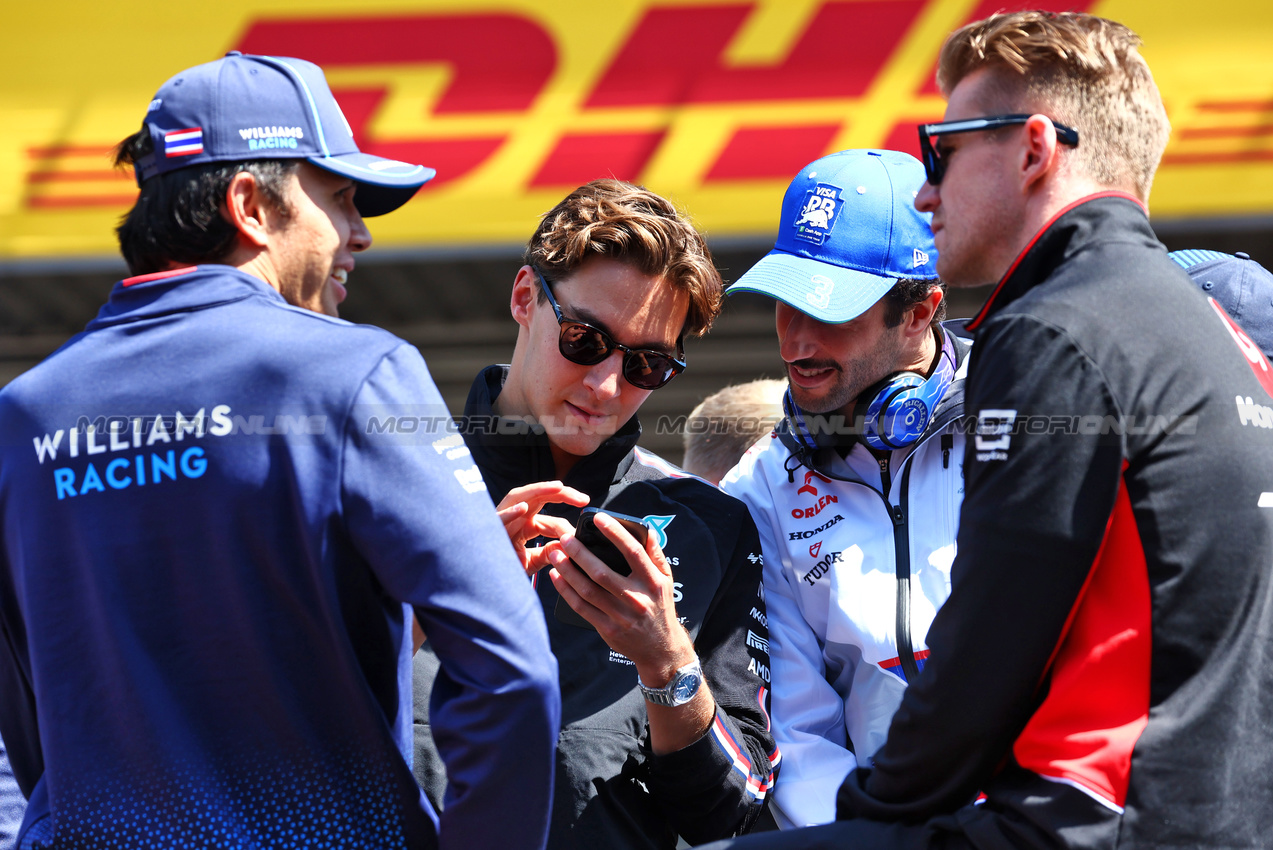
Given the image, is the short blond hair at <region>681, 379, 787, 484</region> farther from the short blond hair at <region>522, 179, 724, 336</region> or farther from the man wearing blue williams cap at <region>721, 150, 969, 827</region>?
the short blond hair at <region>522, 179, 724, 336</region>

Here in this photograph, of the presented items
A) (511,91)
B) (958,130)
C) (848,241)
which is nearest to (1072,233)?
(958,130)

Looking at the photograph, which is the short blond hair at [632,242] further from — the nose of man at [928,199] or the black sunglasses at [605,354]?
the nose of man at [928,199]

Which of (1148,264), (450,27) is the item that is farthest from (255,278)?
(450,27)

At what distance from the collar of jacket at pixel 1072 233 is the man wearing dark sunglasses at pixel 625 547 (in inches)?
30.4

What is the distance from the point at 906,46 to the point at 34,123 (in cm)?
524

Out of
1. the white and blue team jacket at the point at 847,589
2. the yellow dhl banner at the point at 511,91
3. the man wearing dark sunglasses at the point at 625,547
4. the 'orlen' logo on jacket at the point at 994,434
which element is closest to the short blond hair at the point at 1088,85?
the 'orlen' logo on jacket at the point at 994,434

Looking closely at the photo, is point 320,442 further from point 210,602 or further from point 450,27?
point 450,27

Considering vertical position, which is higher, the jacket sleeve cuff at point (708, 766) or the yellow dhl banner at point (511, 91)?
the yellow dhl banner at point (511, 91)

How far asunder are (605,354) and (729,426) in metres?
1.17

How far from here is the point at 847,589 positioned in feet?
7.89

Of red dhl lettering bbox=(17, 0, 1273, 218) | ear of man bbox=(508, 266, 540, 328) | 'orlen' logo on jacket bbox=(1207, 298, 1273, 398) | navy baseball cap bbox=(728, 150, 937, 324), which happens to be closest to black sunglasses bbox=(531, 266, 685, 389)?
ear of man bbox=(508, 266, 540, 328)

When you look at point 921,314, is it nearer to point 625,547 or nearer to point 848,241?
point 848,241

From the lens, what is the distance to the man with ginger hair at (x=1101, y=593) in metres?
1.42

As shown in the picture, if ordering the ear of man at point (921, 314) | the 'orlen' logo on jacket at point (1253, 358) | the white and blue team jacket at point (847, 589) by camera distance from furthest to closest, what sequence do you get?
the ear of man at point (921, 314), the white and blue team jacket at point (847, 589), the 'orlen' logo on jacket at point (1253, 358)
